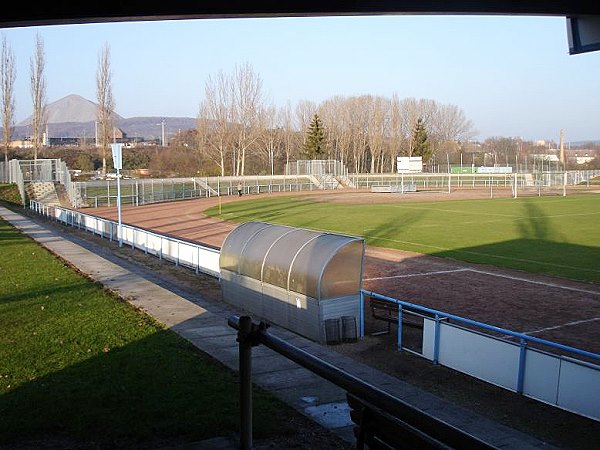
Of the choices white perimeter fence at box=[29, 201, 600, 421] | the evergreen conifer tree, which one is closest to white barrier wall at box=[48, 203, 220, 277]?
white perimeter fence at box=[29, 201, 600, 421]

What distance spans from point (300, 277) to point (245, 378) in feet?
28.1

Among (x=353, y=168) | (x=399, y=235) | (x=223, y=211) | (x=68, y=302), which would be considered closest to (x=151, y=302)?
(x=68, y=302)

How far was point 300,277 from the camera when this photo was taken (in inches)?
546

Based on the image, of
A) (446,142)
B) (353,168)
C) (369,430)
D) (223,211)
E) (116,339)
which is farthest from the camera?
(446,142)

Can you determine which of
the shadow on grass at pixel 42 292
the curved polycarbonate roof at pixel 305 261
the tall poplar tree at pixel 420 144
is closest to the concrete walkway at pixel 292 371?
the shadow on grass at pixel 42 292

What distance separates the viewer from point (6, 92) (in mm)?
71875

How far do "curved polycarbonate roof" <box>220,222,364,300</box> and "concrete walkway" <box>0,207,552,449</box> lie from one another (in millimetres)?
1096

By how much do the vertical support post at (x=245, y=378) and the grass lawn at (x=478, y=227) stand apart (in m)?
17.9

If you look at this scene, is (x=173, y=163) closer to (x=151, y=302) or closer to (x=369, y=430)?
(x=151, y=302)

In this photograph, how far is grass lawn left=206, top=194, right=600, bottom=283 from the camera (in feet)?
84.7

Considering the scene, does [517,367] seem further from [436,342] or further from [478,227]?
A: [478,227]

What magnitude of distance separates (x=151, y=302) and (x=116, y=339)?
3.91 metres

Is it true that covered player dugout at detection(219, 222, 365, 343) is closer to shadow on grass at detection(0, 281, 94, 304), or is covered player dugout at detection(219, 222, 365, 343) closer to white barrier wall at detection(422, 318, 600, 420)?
white barrier wall at detection(422, 318, 600, 420)

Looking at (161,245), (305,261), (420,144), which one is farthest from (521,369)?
(420,144)
